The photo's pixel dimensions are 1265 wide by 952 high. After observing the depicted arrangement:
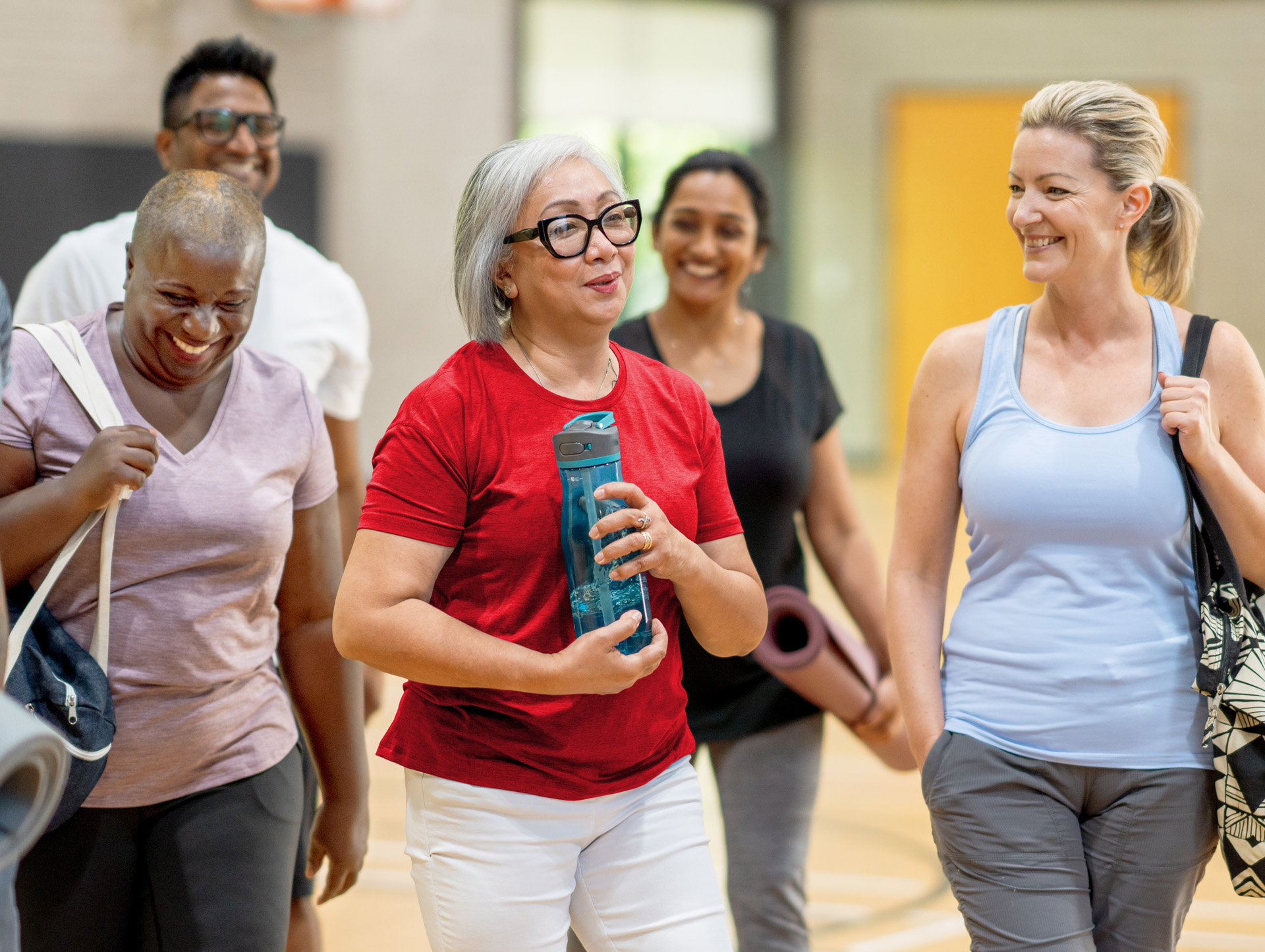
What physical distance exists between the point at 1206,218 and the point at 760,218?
37.3ft

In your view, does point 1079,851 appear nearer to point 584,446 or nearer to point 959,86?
point 584,446

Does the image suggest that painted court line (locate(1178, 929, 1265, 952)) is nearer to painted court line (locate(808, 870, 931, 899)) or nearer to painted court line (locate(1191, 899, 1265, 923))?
painted court line (locate(1191, 899, 1265, 923))

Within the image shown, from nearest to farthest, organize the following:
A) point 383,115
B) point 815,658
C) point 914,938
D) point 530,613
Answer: point 530,613 → point 815,658 → point 914,938 → point 383,115

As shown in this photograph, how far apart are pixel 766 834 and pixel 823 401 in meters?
0.96

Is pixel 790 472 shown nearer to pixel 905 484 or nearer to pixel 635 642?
pixel 905 484

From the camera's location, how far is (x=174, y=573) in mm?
2041

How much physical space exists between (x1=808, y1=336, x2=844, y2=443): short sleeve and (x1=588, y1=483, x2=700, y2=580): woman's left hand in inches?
48.9

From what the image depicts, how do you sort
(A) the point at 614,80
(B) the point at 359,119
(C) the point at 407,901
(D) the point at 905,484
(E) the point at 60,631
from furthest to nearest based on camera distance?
(A) the point at 614,80 → (B) the point at 359,119 → (C) the point at 407,901 → (D) the point at 905,484 → (E) the point at 60,631

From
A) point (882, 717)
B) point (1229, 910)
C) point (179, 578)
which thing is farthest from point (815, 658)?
point (1229, 910)

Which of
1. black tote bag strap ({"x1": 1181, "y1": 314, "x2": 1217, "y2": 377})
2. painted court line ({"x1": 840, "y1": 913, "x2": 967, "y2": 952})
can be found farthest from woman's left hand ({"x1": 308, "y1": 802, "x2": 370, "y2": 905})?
painted court line ({"x1": 840, "y1": 913, "x2": 967, "y2": 952})

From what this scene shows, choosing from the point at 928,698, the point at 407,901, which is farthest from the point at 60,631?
the point at 407,901

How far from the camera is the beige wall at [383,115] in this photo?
358 inches

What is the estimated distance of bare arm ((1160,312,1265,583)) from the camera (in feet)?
6.61

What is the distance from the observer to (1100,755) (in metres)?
2.05
